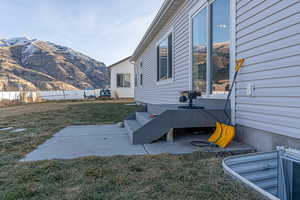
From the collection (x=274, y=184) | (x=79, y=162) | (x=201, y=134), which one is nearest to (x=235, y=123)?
(x=201, y=134)

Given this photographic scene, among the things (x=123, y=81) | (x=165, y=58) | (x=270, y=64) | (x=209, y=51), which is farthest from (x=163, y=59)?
(x=123, y=81)

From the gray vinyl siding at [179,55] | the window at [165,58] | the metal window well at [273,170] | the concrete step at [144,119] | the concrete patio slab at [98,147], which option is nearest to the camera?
the metal window well at [273,170]

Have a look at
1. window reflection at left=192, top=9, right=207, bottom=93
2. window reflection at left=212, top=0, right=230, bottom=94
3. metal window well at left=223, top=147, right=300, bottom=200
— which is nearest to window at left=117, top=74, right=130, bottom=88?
window reflection at left=192, top=9, right=207, bottom=93

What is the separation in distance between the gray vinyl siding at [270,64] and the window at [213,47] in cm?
41

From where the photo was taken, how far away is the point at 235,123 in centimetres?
324

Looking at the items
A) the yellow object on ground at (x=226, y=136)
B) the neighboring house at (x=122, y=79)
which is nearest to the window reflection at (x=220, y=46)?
the yellow object on ground at (x=226, y=136)

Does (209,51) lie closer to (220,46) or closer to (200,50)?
(220,46)

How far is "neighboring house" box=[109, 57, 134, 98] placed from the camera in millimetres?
19703

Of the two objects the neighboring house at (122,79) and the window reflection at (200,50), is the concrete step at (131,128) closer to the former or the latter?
the window reflection at (200,50)

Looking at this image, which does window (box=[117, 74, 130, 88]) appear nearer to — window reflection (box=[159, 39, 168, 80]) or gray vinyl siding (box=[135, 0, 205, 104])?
window reflection (box=[159, 39, 168, 80])

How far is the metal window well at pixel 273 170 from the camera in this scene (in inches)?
77.6

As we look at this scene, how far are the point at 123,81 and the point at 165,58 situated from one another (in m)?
13.8

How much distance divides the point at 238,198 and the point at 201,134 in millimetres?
2277

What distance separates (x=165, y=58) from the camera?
7070mm
